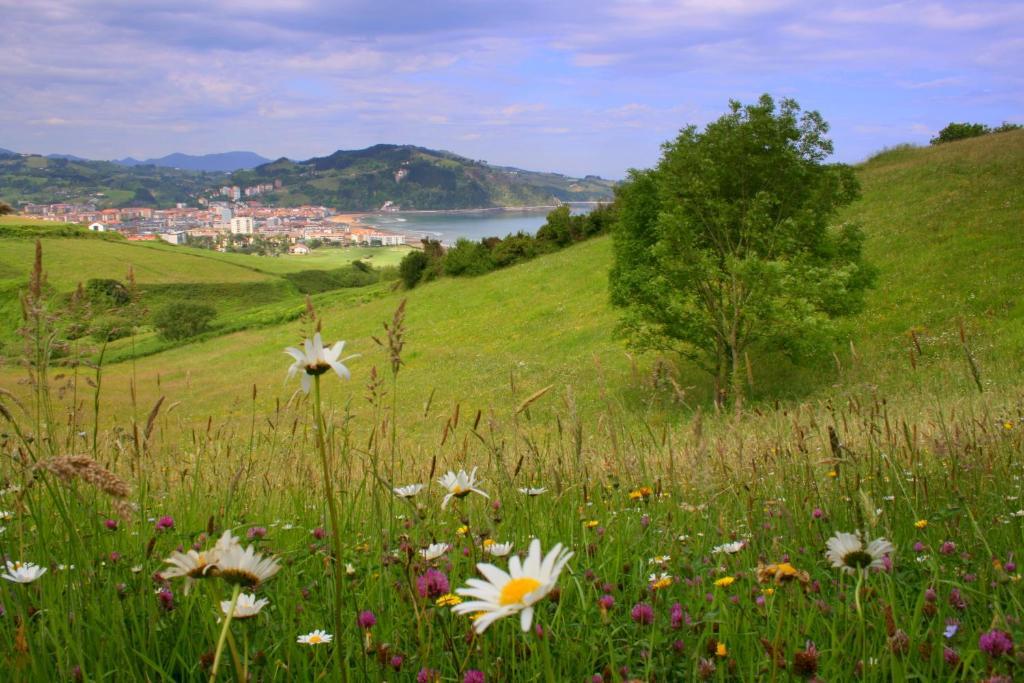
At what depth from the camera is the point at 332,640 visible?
7.05 feet

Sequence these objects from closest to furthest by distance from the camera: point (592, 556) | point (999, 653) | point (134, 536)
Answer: point (999, 653) < point (592, 556) < point (134, 536)

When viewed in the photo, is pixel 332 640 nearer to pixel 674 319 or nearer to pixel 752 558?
pixel 752 558

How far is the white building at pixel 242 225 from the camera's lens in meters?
178

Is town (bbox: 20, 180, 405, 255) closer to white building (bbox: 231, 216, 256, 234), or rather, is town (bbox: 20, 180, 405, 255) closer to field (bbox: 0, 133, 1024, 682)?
white building (bbox: 231, 216, 256, 234)

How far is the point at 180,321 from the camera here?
196 ft

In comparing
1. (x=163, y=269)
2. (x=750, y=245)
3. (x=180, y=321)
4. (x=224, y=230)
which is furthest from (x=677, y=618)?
(x=224, y=230)

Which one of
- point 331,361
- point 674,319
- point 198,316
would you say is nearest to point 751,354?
point 674,319

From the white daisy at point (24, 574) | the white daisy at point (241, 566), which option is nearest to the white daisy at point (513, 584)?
the white daisy at point (241, 566)

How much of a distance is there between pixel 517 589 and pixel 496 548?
1.13 metres

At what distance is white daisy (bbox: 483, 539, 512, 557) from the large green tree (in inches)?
567

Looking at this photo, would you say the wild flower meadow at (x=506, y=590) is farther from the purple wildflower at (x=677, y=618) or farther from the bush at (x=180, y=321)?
the bush at (x=180, y=321)

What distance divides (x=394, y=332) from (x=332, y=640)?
3.50ft

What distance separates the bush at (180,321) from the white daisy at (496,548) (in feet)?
203

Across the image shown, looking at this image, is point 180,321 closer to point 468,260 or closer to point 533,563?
point 468,260
